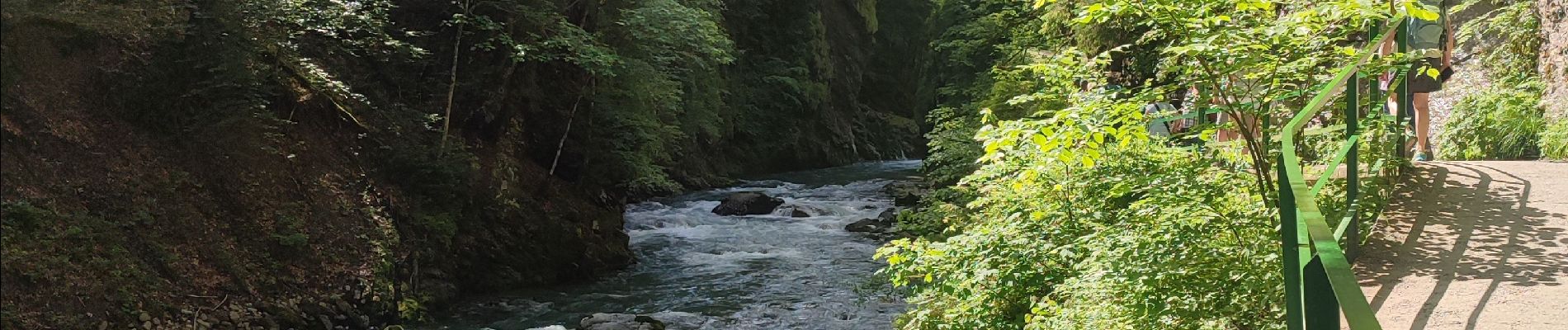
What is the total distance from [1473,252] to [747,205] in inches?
622

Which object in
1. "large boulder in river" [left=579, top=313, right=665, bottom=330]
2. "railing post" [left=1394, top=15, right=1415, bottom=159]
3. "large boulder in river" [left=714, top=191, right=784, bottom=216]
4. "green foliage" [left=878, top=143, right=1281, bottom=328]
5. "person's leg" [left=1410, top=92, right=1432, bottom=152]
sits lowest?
"large boulder in river" [left=714, top=191, right=784, bottom=216]

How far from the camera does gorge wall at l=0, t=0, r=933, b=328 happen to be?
8617 mm

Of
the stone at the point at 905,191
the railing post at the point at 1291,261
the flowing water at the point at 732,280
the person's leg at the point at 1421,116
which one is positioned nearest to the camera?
the railing post at the point at 1291,261

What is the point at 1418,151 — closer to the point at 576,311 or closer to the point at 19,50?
the point at 576,311

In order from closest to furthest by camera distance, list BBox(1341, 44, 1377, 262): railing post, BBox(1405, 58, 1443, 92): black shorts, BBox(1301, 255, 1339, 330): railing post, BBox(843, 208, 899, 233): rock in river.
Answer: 1. BBox(1301, 255, 1339, 330): railing post
2. BBox(1341, 44, 1377, 262): railing post
3. BBox(1405, 58, 1443, 92): black shorts
4. BBox(843, 208, 899, 233): rock in river

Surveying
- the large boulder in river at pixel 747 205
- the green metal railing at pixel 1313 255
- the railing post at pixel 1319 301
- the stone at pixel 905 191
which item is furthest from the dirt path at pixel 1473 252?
the large boulder in river at pixel 747 205

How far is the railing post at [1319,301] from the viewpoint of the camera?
6.86 feet

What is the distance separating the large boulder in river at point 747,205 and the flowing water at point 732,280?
0.28m

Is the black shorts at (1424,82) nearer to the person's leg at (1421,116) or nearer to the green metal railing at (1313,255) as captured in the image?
the person's leg at (1421,116)

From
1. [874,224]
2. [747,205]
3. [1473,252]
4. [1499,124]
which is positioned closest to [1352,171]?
[1473,252]

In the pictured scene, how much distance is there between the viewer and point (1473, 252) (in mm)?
4441

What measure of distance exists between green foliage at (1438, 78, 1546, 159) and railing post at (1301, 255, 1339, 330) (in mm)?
6746

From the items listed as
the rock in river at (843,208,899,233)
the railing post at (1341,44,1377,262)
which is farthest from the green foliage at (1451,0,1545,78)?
the rock in river at (843,208,899,233)

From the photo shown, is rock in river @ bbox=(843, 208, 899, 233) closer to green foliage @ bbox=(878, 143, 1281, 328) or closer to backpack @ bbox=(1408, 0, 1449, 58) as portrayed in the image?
green foliage @ bbox=(878, 143, 1281, 328)
